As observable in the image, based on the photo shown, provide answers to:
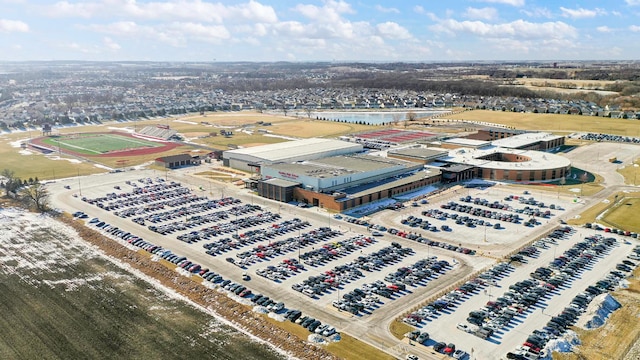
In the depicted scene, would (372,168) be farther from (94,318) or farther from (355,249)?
(94,318)

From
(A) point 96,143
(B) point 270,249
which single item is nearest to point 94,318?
(B) point 270,249

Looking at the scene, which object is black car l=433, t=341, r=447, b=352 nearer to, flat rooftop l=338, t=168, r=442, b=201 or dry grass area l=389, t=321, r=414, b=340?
dry grass area l=389, t=321, r=414, b=340

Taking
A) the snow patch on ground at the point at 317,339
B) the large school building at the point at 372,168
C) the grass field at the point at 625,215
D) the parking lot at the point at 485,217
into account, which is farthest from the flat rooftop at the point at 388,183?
the snow patch on ground at the point at 317,339

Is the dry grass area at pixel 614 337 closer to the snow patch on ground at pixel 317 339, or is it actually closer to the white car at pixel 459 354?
the white car at pixel 459 354

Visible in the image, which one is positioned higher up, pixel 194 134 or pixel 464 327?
pixel 194 134

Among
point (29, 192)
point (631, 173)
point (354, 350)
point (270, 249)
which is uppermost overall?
point (29, 192)

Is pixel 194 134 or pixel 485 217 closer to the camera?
pixel 485 217
